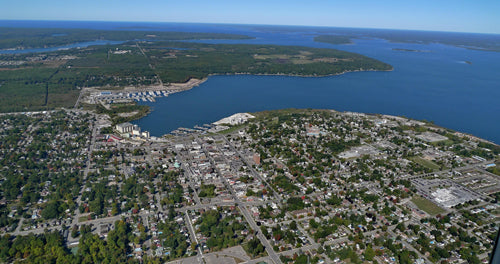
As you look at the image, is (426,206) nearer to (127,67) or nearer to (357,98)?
(357,98)

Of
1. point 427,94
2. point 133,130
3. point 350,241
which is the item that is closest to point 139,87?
point 133,130

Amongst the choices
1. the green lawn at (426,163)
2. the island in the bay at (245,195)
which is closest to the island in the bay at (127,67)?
the island in the bay at (245,195)

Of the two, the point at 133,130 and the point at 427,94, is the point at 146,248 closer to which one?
the point at 133,130

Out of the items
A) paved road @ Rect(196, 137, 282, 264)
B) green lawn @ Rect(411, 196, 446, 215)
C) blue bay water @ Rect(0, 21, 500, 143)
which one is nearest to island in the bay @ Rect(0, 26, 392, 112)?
blue bay water @ Rect(0, 21, 500, 143)

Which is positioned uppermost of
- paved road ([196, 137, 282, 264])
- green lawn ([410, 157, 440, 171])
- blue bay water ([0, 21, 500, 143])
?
blue bay water ([0, 21, 500, 143])

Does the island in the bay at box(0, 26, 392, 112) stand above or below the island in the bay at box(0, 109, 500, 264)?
above

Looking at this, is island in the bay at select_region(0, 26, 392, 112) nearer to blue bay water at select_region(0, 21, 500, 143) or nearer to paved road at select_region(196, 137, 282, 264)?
blue bay water at select_region(0, 21, 500, 143)

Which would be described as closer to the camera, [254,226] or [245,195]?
[254,226]

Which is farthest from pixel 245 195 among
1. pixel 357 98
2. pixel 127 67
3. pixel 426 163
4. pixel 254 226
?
pixel 127 67
